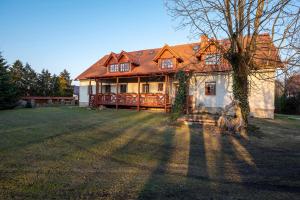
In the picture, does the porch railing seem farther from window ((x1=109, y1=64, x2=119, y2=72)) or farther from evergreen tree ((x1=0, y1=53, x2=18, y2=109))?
evergreen tree ((x1=0, y1=53, x2=18, y2=109))

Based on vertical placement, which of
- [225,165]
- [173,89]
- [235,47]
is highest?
[235,47]

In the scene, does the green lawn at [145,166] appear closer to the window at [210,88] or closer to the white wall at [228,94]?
the white wall at [228,94]

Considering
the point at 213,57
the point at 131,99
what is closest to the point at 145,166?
the point at 213,57

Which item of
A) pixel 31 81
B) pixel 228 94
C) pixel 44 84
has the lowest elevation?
pixel 228 94

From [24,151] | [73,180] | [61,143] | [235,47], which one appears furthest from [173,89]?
[73,180]

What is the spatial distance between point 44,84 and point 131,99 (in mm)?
29235

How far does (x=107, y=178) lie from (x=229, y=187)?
2548 mm

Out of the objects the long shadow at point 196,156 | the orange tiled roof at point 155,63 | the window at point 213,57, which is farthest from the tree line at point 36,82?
the long shadow at point 196,156

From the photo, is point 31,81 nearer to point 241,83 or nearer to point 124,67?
point 124,67

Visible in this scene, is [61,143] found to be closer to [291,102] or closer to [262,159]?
[262,159]

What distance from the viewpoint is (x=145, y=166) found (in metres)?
5.69

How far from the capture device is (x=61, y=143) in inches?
305

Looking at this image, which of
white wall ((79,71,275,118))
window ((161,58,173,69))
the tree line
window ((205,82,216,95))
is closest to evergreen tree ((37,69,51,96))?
the tree line

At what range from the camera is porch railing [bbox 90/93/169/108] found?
61.6ft
